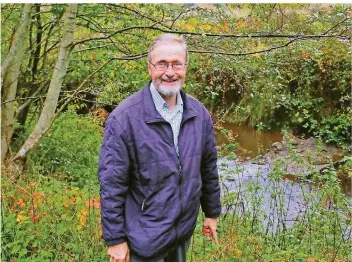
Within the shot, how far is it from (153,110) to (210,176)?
0.56 metres

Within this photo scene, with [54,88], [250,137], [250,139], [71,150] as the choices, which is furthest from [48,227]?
[250,137]

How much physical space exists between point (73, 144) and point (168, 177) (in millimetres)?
4202

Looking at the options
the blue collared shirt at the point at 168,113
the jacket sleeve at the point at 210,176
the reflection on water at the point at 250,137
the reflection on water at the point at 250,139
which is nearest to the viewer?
the blue collared shirt at the point at 168,113

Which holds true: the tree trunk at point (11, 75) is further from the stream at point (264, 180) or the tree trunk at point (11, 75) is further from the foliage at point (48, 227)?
the stream at point (264, 180)

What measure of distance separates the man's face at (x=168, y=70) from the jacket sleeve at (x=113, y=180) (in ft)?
0.95

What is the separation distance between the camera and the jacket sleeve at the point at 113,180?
7.11 ft

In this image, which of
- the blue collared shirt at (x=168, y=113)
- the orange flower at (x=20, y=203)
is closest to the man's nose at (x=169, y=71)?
the blue collared shirt at (x=168, y=113)

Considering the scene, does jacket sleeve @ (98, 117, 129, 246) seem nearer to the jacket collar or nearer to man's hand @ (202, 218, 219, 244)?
the jacket collar

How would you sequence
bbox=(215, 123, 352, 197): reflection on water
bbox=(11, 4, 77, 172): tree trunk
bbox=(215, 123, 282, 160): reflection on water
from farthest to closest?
1. bbox=(215, 123, 282, 160): reflection on water
2. bbox=(215, 123, 352, 197): reflection on water
3. bbox=(11, 4, 77, 172): tree trunk

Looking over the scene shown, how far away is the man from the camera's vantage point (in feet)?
7.19

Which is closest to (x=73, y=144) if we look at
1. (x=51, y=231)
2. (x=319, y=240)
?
(x=51, y=231)

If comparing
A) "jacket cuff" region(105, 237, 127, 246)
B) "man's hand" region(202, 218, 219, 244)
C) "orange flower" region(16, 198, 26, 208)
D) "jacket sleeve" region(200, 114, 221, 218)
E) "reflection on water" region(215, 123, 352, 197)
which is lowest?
"reflection on water" region(215, 123, 352, 197)

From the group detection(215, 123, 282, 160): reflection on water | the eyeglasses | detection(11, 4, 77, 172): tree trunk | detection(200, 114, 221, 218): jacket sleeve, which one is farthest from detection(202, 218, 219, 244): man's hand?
detection(215, 123, 282, 160): reflection on water

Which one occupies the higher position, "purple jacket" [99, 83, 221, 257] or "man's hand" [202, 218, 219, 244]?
"purple jacket" [99, 83, 221, 257]
